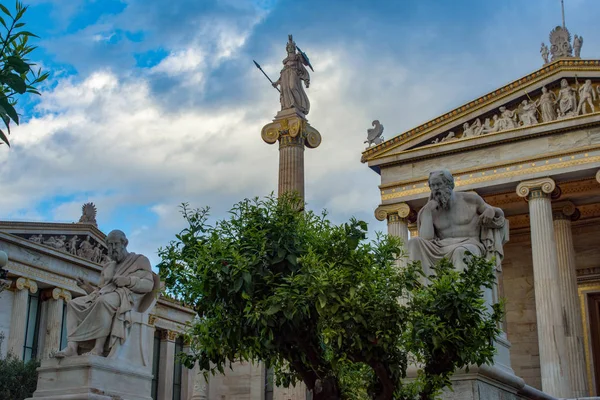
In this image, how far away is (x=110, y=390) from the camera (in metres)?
13.0

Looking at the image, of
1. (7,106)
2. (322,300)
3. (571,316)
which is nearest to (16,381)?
(571,316)

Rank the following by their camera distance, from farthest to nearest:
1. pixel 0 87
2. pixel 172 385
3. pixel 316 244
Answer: pixel 172 385, pixel 316 244, pixel 0 87

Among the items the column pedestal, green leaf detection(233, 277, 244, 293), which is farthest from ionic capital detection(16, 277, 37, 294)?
green leaf detection(233, 277, 244, 293)

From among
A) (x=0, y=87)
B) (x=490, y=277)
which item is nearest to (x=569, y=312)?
(x=490, y=277)

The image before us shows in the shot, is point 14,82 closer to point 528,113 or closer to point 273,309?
point 273,309

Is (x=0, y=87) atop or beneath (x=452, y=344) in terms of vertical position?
atop

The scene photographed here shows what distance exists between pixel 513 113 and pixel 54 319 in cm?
2260

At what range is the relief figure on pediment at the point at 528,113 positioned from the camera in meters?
32.8

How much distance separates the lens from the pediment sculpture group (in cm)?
3192

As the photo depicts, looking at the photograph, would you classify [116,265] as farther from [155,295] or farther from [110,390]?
[110,390]

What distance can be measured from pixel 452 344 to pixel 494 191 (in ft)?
81.6

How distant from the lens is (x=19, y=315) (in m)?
40.0

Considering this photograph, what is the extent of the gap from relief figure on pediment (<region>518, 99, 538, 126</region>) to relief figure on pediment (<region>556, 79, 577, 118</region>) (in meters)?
0.91

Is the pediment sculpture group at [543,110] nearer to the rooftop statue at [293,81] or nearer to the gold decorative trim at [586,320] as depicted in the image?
the rooftop statue at [293,81]
